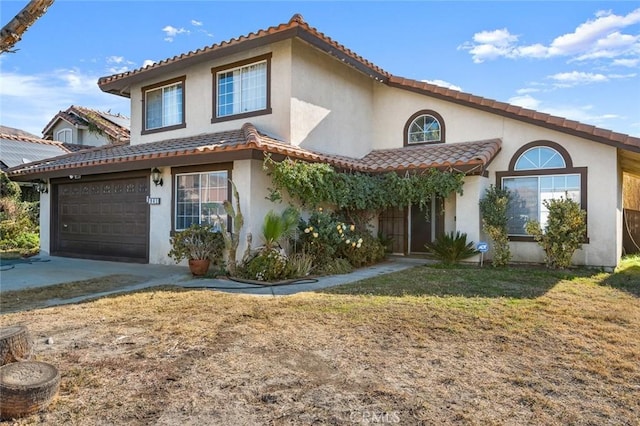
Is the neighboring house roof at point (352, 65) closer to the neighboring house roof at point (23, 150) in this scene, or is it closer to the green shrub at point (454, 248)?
the green shrub at point (454, 248)

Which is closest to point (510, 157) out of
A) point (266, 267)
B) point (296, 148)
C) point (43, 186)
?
point (296, 148)

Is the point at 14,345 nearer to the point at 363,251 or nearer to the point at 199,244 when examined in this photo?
the point at 199,244

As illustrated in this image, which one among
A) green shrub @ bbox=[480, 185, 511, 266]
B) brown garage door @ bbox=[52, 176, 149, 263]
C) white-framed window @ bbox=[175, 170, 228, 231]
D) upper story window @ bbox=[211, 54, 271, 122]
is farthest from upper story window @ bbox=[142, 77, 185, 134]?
green shrub @ bbox=[480, 185, 511, 266]

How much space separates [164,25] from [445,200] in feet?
33.0

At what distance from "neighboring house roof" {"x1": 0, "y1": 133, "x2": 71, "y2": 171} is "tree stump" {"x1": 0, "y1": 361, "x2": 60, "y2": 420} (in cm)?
2292

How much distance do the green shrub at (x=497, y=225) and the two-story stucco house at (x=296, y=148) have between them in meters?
0.38

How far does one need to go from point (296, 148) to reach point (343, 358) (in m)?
7.45

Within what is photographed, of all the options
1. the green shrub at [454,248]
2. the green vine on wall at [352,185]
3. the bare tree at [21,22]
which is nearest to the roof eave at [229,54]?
the green vine on wall at [352,185]

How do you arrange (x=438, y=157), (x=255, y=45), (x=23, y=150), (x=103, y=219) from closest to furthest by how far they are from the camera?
(x=255, y=45) → (x=438, y=157) → (x=103, y=219) → (x=23, y=150)

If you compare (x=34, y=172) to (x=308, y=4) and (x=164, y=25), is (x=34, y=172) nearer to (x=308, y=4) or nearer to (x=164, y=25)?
(x=164, y=25)

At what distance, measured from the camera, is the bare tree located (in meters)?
3.39

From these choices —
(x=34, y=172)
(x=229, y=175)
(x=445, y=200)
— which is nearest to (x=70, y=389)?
(x=229, y=175)

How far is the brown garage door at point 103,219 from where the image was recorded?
1292cm

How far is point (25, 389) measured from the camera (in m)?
3.30
